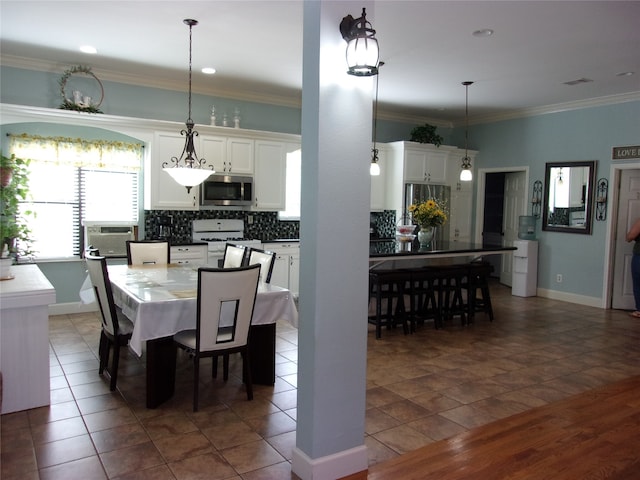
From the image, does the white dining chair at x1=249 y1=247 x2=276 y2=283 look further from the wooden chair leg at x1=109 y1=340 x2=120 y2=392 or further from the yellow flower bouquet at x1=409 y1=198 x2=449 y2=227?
the yellow flower bouquet at x1=409 y1=198 x2=449 y2=227

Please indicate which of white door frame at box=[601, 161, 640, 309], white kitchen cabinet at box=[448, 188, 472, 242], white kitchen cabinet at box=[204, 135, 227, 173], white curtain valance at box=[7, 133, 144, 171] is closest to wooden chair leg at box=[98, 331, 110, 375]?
white curtain valance at box=[7, 133, 144, 171]

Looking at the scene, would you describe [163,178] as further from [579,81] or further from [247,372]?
[579,81]

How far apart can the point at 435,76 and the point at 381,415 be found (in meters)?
4.04

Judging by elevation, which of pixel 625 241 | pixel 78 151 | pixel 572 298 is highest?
pixel 78 151

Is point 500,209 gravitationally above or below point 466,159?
below

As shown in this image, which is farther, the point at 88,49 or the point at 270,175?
the point at 270,175

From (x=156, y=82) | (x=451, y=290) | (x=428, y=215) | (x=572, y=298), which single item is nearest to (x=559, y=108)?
(x=572, y=298)

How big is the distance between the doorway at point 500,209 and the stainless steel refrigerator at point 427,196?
677 mm

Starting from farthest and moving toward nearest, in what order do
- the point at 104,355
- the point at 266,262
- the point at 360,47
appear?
1. the point at 266,262
2. the point at 104,355
3. the point at 360,47

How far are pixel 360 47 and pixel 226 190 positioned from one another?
14.5 feet

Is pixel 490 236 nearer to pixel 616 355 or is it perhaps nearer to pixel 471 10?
pixel 616 355

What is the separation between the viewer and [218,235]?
6.63m

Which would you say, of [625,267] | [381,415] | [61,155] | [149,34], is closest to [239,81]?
[149,34]

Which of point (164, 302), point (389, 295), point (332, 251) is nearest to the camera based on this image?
point (332, 251)
